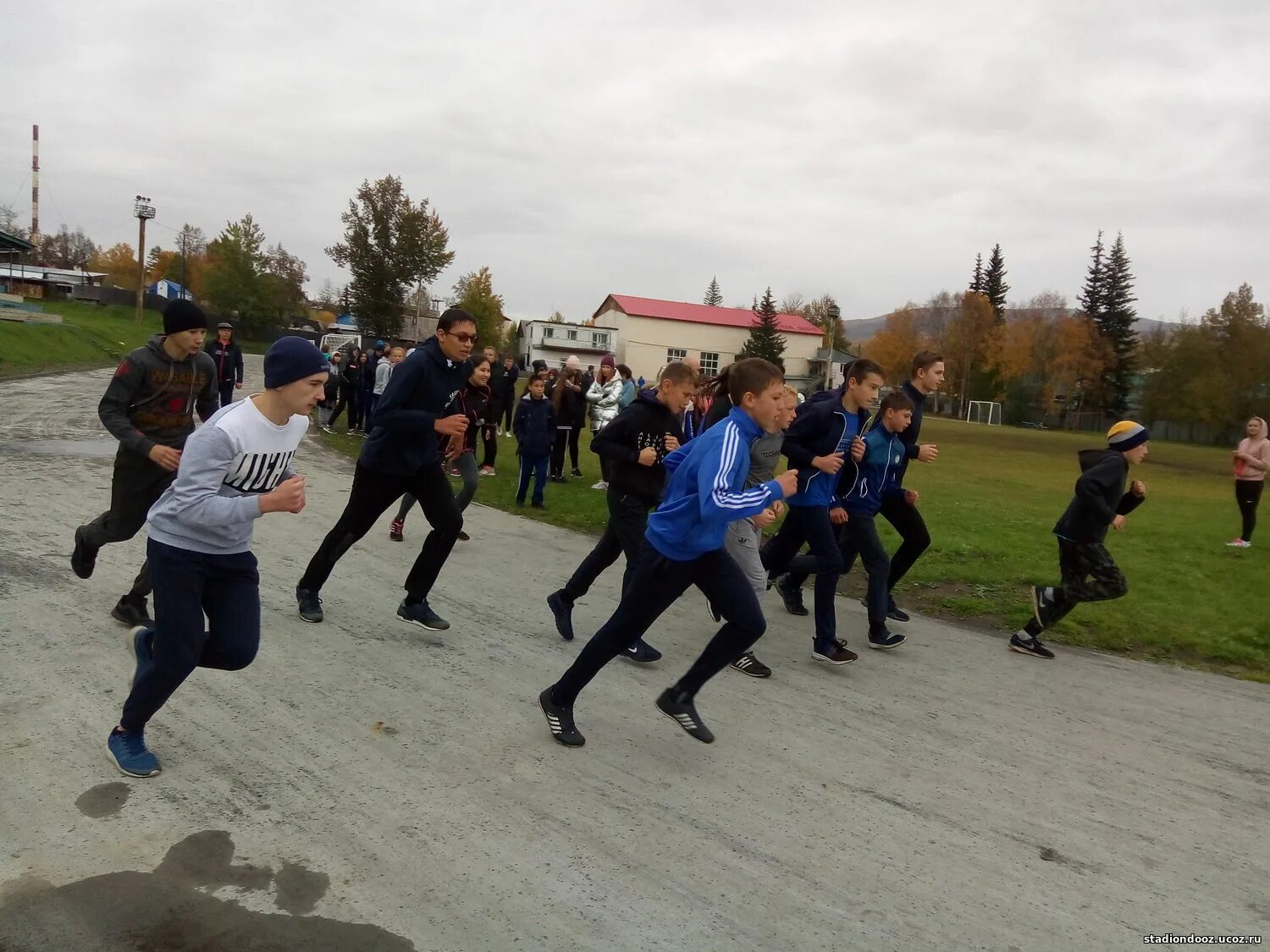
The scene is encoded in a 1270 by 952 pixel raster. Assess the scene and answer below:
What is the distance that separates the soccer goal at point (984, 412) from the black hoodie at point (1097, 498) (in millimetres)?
73351

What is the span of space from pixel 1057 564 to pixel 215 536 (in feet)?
29.4

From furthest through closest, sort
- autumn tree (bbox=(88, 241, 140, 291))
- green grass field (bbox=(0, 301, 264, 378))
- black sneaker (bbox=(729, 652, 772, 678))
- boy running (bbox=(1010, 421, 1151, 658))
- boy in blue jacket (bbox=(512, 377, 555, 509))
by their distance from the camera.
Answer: autumn tree (bbox=(88, 241, 140, 291)), green grass field (bbox=(0, 301, 264, 378)), boy in blue jacket (bbox=(512, 377, 555, 509)), boy running (bbox=(1010, 421, 1151, 658)), black sneaker (bbox=(729, 652, 772, 678))

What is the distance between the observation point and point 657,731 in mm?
4633

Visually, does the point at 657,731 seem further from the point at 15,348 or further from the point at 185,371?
the point at 15,348

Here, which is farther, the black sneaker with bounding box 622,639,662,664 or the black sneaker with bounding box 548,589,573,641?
the black sneaker with bounding box 548,589,573,641

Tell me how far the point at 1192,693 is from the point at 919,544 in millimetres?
2134

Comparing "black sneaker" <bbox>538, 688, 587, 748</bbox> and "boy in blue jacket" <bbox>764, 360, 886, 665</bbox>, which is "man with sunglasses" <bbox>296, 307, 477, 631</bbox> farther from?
"boy in blue jacket" <bbox>764, 360, 886, 665</bbox>

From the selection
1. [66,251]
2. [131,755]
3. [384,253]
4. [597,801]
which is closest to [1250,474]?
[597,801]

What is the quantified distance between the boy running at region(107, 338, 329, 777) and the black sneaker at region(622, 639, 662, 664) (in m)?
2.56

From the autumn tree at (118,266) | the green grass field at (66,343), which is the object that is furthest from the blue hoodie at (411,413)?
the autumn tree at (118,266)

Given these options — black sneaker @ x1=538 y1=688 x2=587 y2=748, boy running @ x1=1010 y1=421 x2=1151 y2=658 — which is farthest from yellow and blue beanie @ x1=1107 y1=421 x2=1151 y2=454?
black sneaker @ x1=538 y1=688 x2=587 y2=748

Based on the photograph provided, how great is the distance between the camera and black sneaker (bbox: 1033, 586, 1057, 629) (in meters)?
6.66

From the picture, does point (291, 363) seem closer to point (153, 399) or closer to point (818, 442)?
point (153, 399)

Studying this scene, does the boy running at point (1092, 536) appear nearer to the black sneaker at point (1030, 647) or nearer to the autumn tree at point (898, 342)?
the black sneaker at point (1030, 647)
